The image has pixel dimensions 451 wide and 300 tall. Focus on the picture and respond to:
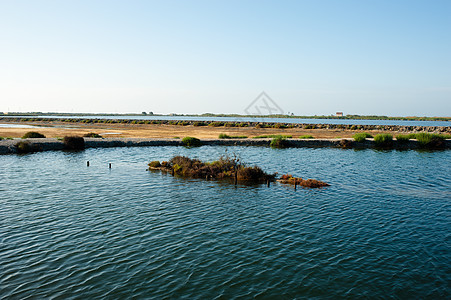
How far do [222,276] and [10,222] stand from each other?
10.7 meters

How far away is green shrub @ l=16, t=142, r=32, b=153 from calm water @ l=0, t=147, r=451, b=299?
16101 mm

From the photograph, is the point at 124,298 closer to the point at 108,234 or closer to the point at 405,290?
the point at 108,234

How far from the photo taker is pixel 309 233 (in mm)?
13773

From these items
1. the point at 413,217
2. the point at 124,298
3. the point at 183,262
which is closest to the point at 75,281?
the point at 124,298

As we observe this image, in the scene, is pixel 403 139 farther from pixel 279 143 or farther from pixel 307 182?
pixel 307 182

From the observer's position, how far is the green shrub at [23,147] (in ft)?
127

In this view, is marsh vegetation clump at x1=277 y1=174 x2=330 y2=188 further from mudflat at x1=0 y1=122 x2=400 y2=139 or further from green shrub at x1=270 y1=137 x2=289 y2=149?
mudflat at x1=0 y1=122 x2=400 y2=139

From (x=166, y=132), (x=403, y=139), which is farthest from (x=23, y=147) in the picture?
(x=403, y=139)

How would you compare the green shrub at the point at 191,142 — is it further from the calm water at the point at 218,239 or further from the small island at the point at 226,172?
the calm water at the point at 218,239

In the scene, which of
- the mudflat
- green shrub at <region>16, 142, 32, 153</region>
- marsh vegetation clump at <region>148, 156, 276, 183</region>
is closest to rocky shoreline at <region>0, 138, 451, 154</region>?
green shrub at <region>16, 142, 32, 153</region>

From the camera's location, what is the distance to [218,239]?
13070mm

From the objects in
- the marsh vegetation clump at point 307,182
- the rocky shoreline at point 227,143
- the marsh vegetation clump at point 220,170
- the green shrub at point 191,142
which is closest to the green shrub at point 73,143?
the rocky shoreline at point 227,143

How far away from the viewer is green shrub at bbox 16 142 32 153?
38562 millimetres

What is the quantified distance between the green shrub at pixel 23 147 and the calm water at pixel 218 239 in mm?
16101
